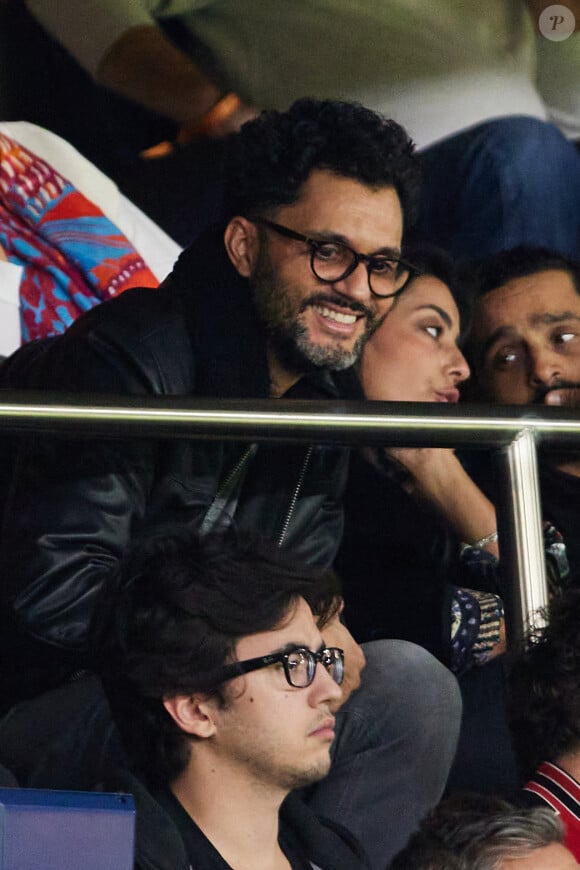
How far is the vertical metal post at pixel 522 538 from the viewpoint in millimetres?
1960

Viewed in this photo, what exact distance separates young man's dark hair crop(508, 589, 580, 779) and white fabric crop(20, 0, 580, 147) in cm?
93

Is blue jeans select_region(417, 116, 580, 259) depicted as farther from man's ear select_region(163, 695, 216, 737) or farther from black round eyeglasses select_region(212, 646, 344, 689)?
man's ear select_region(163, 695, 216, 737)

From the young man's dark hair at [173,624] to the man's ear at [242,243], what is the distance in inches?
22.7

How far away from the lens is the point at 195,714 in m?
1.78

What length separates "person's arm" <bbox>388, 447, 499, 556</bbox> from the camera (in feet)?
6.98

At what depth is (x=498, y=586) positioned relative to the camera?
2051 millimetres

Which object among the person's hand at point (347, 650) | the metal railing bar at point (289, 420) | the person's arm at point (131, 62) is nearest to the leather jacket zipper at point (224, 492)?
the metal railing bar at point (289, 420)

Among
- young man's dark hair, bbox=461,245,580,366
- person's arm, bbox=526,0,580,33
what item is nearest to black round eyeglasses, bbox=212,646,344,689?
young man's dark hair, bbox=461,245,580,366

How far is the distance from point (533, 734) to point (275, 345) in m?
0.72

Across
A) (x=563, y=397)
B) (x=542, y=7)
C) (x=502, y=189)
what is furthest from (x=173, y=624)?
(x=542, y=7)

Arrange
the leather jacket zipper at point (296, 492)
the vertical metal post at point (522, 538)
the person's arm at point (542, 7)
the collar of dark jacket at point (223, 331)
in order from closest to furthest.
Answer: the vertical metal post at point (522, 538) → the leather jacket zipper at point (296, 492) → the collar of dark jacket at point (223, 331) → the person's arm at point (542, 7)

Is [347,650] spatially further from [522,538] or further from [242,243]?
[242,243]

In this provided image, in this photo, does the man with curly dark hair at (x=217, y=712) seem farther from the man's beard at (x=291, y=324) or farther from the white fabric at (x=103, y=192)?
the white fabric at (x=103, y=192)

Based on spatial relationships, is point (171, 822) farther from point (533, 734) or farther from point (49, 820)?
point (533, 734)
